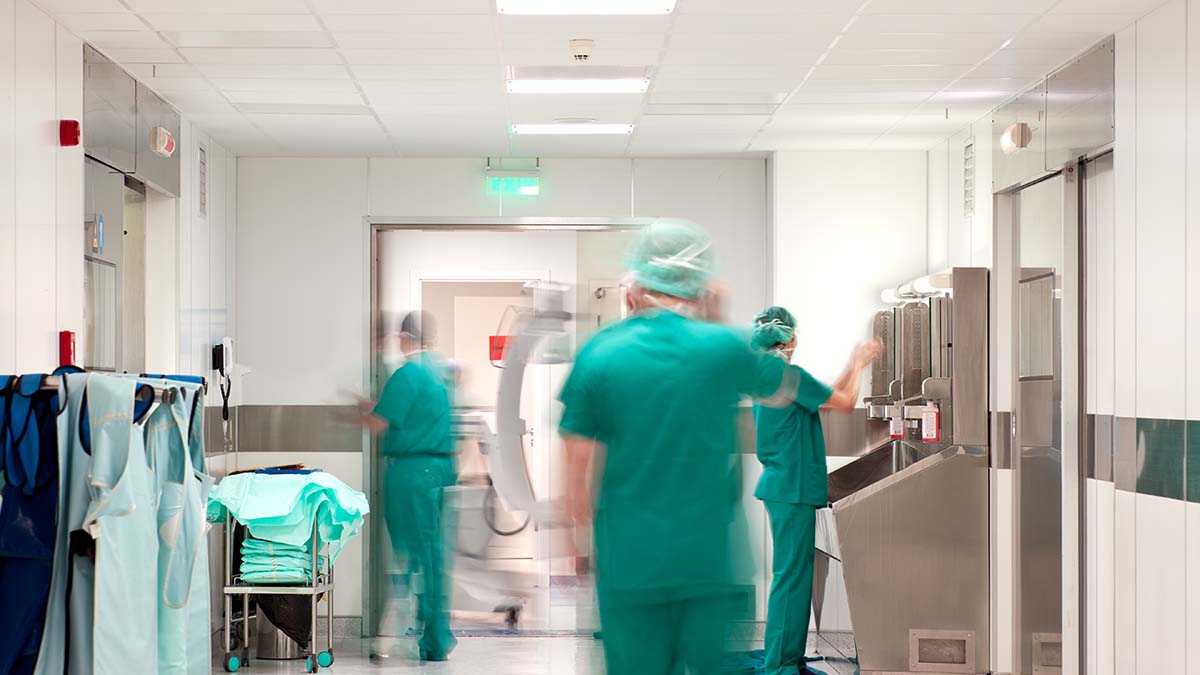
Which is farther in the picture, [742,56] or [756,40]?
[742,56]

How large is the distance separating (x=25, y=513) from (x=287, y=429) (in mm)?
3767

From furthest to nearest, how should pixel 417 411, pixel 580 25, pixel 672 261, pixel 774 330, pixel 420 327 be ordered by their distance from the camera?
pixel 420 327 < pixel 417 411 < pixel 774 330 < pixel 580 25 < pixel 672 261

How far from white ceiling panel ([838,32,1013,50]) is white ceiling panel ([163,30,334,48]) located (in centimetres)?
186

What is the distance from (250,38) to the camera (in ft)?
14.9

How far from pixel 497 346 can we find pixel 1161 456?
393cm

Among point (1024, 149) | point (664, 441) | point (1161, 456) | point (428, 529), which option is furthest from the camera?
point (428, 529)

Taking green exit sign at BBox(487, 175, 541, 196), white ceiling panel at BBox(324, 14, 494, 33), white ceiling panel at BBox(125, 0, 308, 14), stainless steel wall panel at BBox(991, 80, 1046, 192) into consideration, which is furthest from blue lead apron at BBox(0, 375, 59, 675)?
green exit sign at BBox(487, 175, 541, 196)

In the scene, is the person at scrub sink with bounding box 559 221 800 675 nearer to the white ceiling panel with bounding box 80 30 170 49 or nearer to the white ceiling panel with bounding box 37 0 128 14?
the white ceiling panel with bounding box 37 0 128 14

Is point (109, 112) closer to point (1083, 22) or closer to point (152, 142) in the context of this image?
point (152, 142)

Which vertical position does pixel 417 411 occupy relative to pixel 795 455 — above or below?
above

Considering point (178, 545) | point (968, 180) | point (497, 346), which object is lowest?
point (178, 545)

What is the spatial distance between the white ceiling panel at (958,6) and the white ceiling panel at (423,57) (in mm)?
1432

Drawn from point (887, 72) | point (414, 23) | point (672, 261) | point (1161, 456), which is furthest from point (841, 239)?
point (672, 261)

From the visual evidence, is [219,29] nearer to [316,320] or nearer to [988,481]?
[316,320]
